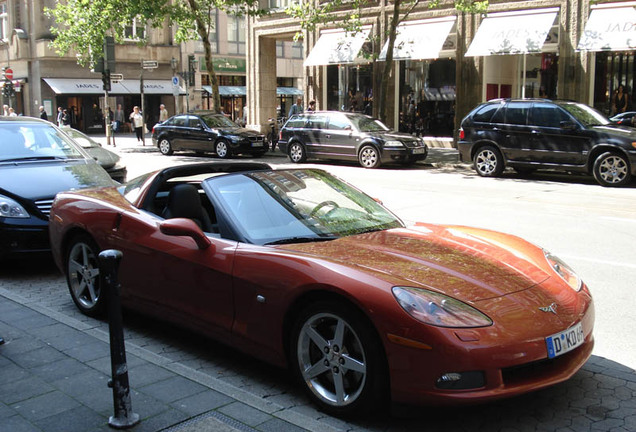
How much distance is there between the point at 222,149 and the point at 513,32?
10.3m

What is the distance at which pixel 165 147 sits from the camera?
2520 cm

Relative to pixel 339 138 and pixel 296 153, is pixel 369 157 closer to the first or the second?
pixel 339 138

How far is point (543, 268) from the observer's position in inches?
163

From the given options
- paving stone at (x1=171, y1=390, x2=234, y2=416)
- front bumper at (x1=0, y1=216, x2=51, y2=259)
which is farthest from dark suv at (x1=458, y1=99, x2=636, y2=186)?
paving stone at (x1=171, y1=390, x2=234, y2=416)

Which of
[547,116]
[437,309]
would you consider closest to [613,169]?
[547,116]

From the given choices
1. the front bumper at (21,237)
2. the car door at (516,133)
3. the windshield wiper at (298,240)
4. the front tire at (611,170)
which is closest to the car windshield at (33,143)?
the front bumper at (21,237)

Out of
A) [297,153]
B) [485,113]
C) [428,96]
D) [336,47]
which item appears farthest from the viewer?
[336,47]

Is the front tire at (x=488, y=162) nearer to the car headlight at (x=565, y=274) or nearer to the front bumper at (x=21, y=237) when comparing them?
the front bumper at (x=21, y=237)

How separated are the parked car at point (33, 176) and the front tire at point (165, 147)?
16.2 meters

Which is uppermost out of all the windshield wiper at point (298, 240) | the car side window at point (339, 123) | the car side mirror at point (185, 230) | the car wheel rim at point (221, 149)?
the car side window at point (339, 123)

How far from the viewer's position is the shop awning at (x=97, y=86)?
4228 cm

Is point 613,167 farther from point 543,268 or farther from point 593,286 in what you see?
point 543,268

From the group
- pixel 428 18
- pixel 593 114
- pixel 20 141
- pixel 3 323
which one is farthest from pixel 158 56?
pixel 3 323

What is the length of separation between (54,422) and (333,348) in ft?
4.91
